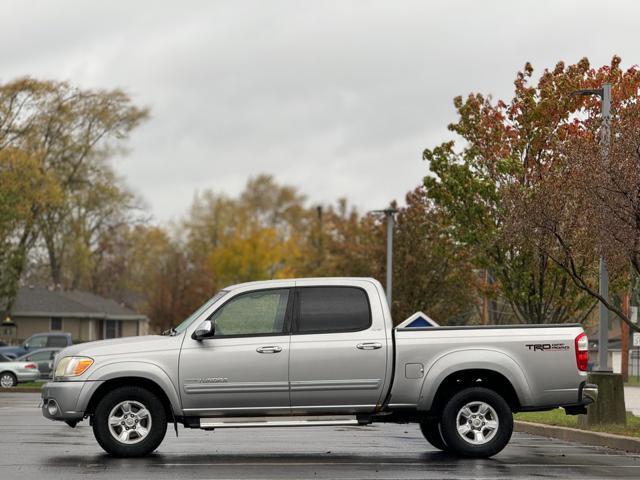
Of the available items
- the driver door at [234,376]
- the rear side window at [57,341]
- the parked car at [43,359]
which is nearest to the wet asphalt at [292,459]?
the driver door at [234,376]

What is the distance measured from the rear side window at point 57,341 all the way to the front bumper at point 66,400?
3915 centimetres

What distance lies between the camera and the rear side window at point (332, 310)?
47.4 ft

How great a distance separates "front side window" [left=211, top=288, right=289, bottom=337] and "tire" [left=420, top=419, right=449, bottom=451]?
2470mm

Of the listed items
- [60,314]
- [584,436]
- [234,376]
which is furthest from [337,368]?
[60,314]

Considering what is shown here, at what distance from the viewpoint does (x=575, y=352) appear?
1435cm

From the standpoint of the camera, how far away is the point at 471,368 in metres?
14.3

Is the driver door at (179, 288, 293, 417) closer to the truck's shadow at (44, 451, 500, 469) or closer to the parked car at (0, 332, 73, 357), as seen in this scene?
the truck's shadow at (44, 451, 500, 469)

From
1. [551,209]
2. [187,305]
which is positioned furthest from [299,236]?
[551,209]

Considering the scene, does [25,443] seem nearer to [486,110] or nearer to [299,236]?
[486,110]

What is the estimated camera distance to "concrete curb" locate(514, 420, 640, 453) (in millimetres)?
16312

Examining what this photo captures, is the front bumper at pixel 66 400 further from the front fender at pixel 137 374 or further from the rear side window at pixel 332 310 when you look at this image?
the rear side window at pixel 332 310

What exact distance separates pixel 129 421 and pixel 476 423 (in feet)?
13.1

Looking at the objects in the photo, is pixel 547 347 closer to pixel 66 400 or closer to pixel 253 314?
pixel 253 314

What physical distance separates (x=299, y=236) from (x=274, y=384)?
296ft
